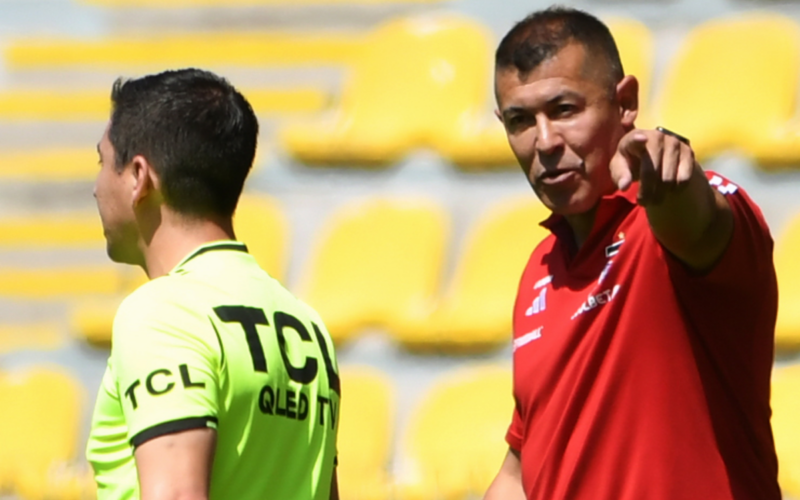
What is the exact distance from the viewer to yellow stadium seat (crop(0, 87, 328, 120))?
367cm

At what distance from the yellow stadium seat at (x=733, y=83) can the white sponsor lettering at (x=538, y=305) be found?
47.5 inches

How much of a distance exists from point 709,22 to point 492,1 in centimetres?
57

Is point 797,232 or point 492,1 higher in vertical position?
point 492,1

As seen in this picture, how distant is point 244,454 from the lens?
5.45ft

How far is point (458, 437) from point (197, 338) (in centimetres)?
150

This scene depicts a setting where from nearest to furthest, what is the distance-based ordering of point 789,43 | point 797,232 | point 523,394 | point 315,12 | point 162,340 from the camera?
point 162,340, point 523,394, point 797,232, point 789,43, point 315,12

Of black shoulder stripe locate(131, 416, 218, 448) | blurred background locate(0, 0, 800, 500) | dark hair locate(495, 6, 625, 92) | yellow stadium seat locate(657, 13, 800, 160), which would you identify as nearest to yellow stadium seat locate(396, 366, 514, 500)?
blurred background locate(0, 0, 800, 500)

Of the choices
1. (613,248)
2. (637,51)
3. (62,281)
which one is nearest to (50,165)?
(62,281)

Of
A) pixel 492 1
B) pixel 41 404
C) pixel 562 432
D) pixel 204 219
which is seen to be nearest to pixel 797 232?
pixel 492 1

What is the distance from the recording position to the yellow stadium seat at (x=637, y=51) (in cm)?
329

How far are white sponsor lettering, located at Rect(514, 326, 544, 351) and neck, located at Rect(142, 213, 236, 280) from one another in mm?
465

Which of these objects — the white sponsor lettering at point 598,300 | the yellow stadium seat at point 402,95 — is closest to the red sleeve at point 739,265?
the white sponsor lettering at point 598,300

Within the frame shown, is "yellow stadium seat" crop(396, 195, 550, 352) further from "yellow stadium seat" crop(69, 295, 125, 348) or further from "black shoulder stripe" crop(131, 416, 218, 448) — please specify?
"black shoulder stripe" crop(131, 416, 218, 448)

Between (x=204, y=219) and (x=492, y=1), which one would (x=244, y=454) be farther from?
(x=492, y=1)
